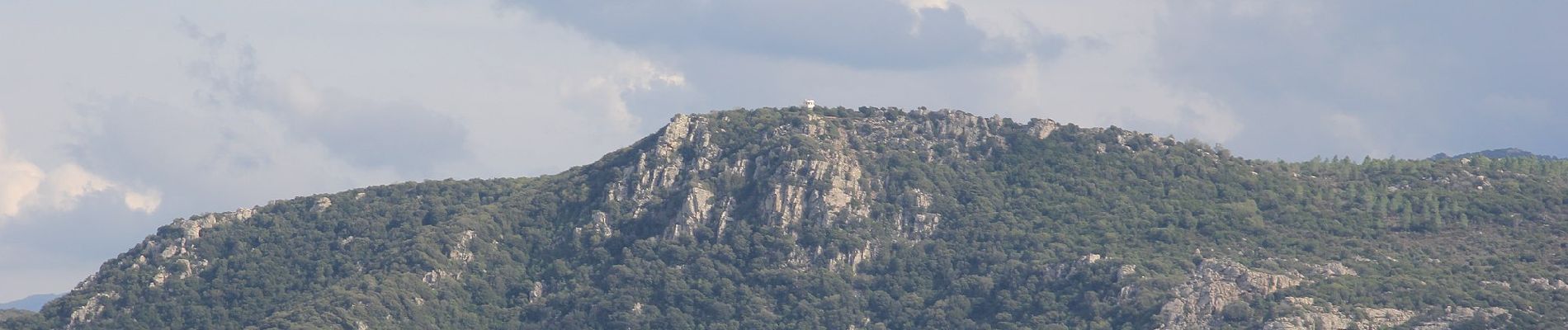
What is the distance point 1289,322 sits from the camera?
199625 millimetres

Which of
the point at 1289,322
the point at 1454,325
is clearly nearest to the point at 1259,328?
the point at 1289,322

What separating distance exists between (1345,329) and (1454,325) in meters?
8.17

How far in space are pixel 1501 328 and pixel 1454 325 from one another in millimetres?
3501

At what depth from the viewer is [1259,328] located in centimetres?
19975

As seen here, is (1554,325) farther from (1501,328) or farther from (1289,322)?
(1289,322)

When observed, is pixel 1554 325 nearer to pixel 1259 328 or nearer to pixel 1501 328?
pixel 1501 328

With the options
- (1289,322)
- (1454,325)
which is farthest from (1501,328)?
(1289,322)

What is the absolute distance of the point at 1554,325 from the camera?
655 ft

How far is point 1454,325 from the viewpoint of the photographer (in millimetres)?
199750

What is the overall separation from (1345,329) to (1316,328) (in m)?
2.33

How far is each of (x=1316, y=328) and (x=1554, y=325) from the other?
18.0m

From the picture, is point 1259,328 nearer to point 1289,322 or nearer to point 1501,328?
point 1289,322

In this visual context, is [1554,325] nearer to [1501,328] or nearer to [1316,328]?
[1501,328]

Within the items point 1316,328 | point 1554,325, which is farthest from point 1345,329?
point 1554,325
